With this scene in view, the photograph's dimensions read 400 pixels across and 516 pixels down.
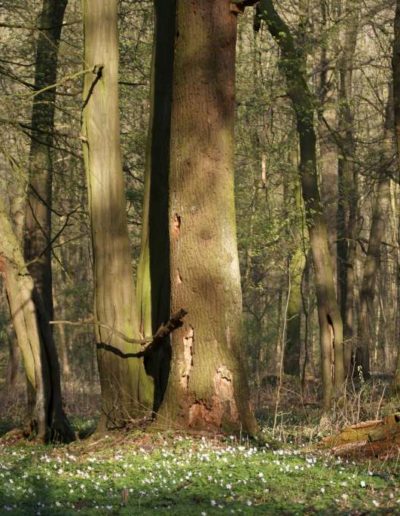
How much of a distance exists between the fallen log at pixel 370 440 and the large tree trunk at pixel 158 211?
2.53 m

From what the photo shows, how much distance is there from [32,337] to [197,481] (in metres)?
6.27

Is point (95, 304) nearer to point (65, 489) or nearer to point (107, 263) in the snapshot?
point (107, 263)

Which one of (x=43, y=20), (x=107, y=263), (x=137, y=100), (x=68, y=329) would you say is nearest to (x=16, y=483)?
(x=107, y=263)

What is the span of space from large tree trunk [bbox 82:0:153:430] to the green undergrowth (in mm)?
1888

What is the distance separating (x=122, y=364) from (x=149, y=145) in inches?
119

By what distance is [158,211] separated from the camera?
12312 millimetres

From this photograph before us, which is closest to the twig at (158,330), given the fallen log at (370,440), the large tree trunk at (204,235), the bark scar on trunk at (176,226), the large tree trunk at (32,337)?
the large tree trunk at (204,235)

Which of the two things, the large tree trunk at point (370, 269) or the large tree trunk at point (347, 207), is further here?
the large tree trunk at point (370, 269)

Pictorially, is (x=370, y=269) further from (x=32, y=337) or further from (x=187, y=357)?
(x=187, y=357)

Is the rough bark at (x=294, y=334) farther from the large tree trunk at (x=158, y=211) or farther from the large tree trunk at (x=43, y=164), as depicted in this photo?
the large tree trunk at (x=158, y=211)

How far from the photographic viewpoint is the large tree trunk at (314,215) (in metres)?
17.5

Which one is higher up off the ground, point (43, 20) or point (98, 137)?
point (43, 20)

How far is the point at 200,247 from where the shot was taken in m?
10.2

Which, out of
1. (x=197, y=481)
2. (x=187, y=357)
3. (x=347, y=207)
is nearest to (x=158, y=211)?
(x=187, y=357)
